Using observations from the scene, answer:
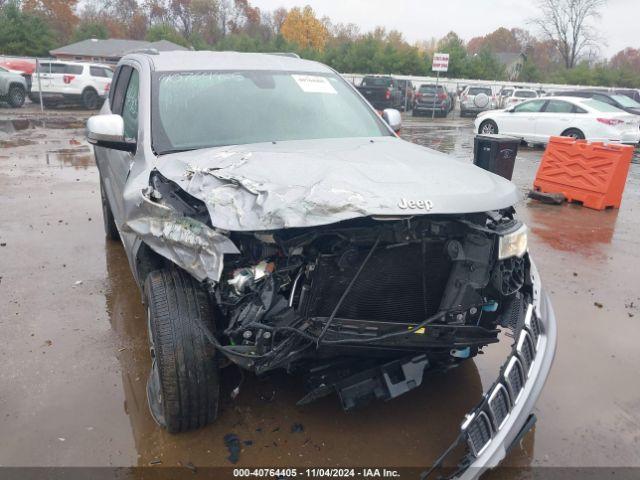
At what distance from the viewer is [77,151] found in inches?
485

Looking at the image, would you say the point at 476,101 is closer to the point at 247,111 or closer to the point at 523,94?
the point at 523,94

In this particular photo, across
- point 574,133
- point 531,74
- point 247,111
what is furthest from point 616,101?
point 531,74

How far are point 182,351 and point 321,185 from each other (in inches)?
40.5

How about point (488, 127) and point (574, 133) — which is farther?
point (488, 127)

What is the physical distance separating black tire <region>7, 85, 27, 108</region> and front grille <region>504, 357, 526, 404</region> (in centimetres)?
2309

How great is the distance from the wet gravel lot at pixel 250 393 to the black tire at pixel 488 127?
11.2 m

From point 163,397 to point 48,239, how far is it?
3.96 m

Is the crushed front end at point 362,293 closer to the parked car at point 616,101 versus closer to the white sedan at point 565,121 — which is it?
the white sedan at point 565,121

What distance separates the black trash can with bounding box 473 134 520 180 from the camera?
8.16 meters

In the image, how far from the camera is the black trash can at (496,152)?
8156 millimetres

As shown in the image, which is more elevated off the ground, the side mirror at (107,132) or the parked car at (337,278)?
the side mirror at (107,132)

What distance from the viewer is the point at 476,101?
27.1m

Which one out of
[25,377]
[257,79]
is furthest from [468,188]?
[25,377]

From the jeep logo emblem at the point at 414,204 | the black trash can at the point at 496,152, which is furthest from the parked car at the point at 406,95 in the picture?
the jeep logo emblem at the point at 414,204
